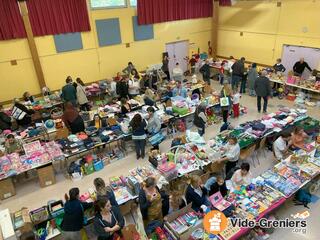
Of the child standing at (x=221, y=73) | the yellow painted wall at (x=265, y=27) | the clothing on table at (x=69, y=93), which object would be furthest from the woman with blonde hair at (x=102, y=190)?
the yellow painted wall at (x=265, y=27)

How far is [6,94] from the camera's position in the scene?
11.7 meters

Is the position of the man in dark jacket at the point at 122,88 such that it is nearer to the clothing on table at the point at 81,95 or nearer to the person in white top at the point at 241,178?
the clothing on table at the point at 81,95

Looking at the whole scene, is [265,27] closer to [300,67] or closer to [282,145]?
[300,67]

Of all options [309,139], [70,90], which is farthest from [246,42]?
[70,90]

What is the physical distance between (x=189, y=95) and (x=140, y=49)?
508cm

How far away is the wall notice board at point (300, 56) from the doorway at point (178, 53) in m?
5.61

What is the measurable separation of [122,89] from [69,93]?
215cm

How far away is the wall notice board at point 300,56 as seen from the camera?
1249 centimetres

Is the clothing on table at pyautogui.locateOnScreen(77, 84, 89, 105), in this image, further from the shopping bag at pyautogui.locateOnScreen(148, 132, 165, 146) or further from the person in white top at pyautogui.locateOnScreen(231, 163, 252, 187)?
the person in white top at pyautogui.locateOnScreen(231, 163, 252, 187)

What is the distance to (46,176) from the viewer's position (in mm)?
7605

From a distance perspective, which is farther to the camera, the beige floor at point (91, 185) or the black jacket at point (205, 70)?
the black jacket at point (205, 70)

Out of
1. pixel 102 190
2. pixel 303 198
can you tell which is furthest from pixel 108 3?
pixel 303 198

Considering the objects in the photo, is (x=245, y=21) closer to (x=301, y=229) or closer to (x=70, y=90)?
(x=70, y=90)

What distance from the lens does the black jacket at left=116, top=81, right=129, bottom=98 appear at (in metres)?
11.3
